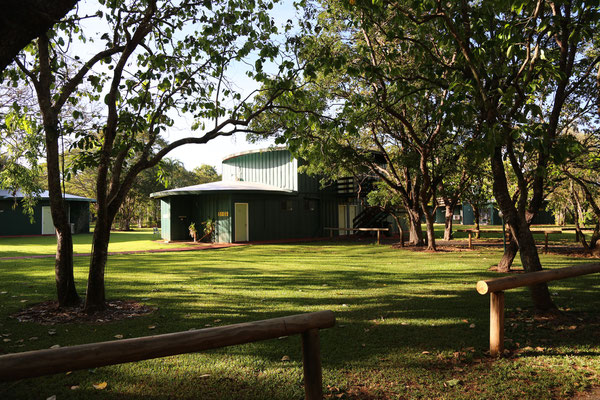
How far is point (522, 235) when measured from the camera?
6238 mm

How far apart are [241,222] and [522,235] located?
60.4 feet

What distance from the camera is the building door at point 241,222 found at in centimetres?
2294

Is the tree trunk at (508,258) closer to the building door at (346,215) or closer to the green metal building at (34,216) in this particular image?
the building door at (346,215)

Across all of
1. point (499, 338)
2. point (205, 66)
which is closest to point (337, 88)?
point (205, 66)

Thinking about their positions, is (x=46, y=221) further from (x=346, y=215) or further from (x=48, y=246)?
(x=346, y=215)

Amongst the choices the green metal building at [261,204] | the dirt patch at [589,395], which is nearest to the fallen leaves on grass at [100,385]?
the dirt patch at [589,395]

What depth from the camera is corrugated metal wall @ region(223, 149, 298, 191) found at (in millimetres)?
25750

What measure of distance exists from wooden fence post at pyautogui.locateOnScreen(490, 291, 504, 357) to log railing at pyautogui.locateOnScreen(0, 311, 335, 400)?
2.44 meters

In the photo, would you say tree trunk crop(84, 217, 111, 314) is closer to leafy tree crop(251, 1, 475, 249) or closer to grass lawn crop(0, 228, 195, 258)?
leafy tree crop(251, 1, 475, 249)

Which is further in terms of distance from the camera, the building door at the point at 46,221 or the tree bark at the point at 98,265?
the building door at the point at 46,221

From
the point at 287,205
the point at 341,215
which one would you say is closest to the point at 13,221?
the point at 287,205

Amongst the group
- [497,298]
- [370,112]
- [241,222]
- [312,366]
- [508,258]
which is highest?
[370,112]

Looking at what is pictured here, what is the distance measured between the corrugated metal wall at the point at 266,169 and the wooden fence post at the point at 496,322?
20.6m

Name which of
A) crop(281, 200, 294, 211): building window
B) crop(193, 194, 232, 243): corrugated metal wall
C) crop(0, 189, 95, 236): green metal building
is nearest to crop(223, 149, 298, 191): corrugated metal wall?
crop(281, 200, 294, 211): building window
